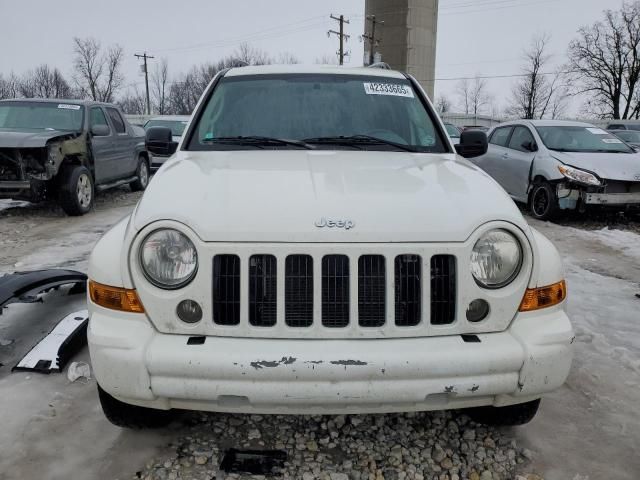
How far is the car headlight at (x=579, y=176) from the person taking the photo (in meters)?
7.43

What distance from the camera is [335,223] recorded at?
1.94 m

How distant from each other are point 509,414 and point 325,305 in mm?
1111

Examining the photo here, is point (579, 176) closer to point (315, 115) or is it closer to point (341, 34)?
point (315, 115)

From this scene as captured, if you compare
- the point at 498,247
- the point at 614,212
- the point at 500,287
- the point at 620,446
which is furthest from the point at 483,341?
the point at 614,212

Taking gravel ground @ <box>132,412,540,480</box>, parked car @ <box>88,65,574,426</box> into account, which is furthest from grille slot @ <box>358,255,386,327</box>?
gravel ground @ <box>132,412,540,480</box>

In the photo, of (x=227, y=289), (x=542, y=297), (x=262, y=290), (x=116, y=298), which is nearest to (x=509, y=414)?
(x=542, y=297)

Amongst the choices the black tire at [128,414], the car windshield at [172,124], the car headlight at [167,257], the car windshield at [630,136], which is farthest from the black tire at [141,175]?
the car windshield at [630,136]

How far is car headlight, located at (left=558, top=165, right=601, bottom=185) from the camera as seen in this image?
7.43 meters

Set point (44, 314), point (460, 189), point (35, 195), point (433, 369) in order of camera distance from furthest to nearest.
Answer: point (35, 195), point (44, 314), point (460, 189), point (433, 369)

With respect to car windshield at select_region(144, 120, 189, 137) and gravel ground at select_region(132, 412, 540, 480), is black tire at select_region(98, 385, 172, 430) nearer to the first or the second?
gravel ground at select_region(132, 412, 540, 480)

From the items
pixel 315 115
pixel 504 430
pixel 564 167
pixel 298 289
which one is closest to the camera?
pixel 298 289

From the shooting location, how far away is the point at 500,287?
6.61 feet

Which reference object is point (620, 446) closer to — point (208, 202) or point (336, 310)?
point (336, 310)

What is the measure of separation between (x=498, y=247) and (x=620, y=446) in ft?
3.99
